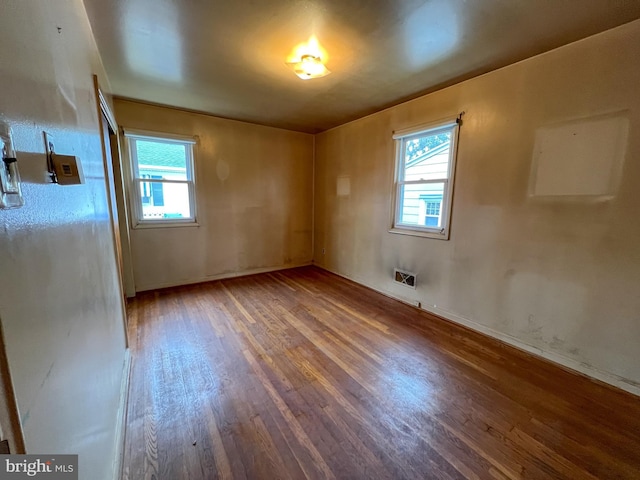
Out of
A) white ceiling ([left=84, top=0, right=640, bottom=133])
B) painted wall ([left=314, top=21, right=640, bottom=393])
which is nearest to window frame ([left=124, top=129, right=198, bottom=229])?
white ceiling ([left=84, top=0, right=640, bottom=133])

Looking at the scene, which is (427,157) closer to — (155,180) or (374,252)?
(374,252)

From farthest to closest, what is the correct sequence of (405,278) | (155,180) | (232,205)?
(232,205)
(155,180)
(405,278)

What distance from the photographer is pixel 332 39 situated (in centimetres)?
195

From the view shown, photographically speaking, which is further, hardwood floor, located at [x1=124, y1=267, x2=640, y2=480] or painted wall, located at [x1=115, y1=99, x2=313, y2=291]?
painted wall, located at [x1=115, y1=99, x2=313, y2=291]

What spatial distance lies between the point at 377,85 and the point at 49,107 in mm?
2710

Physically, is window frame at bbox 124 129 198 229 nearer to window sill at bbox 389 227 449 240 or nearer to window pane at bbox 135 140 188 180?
window pane at bbox 135 140 188 180

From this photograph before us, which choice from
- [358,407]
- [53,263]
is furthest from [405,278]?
[53,263]

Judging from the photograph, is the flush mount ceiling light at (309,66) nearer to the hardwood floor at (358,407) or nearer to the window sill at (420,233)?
the window sill at (420,233)

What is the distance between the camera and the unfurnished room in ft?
2.64

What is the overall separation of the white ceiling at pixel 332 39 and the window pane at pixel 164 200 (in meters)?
1.17

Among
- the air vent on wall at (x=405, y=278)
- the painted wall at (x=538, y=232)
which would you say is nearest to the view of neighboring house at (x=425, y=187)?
the painted wall at (x=538, y=232)

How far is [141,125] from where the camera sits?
337cm

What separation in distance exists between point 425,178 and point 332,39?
6.05ft

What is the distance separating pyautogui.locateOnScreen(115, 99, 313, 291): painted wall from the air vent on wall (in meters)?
2.14
